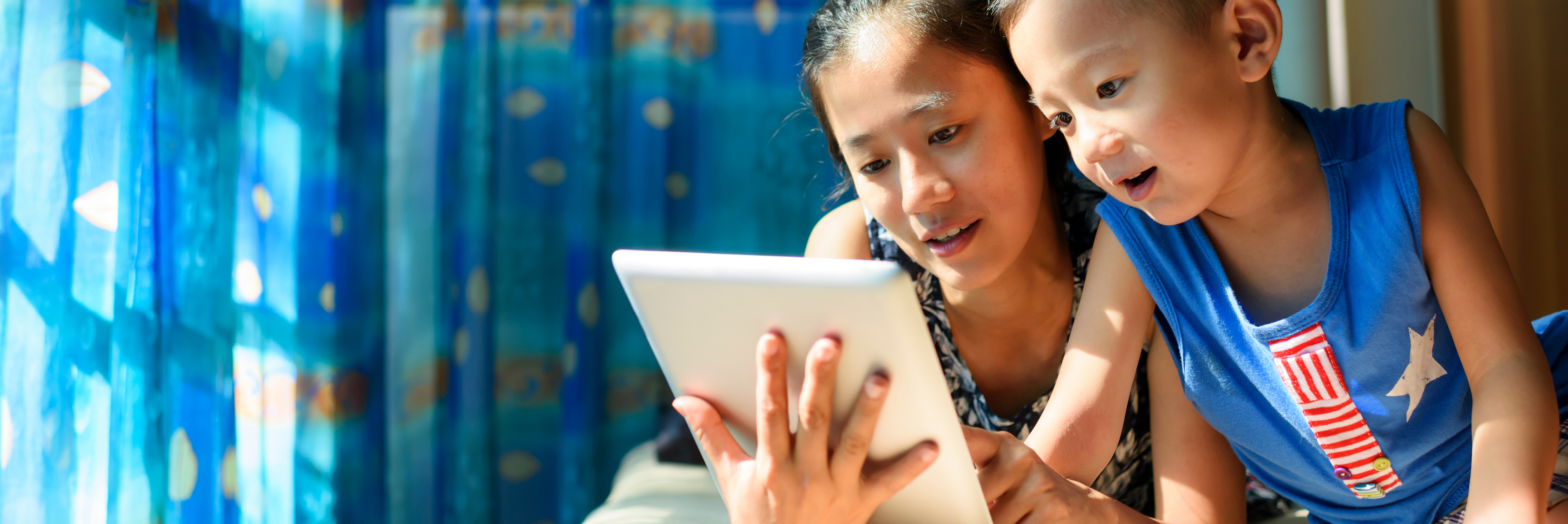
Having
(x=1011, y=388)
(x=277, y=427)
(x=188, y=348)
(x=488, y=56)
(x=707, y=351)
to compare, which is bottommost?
(x=277, y=427)

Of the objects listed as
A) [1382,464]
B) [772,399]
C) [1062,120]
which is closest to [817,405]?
[772,399]

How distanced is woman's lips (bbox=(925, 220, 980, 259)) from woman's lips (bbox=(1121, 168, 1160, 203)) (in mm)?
207

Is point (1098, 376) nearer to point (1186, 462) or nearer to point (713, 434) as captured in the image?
point (1186, 462)

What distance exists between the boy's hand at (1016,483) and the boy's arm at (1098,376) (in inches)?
4.4

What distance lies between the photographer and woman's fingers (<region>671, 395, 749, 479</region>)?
2.28 feet

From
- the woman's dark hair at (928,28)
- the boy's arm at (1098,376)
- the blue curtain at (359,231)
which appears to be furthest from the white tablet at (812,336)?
the blue curtain at (359,231)

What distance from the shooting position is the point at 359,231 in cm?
214

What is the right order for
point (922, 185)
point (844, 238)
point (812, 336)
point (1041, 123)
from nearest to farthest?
point (812, 336), point (922, 185), point (1041, 123), point (844, 238)

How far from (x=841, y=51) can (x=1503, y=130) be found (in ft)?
4.05

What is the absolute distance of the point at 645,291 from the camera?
62cm

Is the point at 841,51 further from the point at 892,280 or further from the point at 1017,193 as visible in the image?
the point at 892,280

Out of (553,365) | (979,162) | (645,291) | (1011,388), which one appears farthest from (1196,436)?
(553,365)

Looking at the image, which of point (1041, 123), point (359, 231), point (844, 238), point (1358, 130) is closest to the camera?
point (1358, 130)

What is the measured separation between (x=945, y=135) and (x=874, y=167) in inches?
3.2
